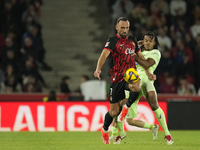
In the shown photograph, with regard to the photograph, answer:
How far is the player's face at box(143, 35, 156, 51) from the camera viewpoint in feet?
27.7

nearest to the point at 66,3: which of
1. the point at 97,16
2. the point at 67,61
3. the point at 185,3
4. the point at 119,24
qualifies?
the point at 97,16

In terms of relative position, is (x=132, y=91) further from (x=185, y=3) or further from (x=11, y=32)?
(x=185, y=3)

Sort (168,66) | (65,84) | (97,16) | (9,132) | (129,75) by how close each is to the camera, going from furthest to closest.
Answer: (97,16)
(168,66)
(65,84)
(9,132)
(129,75)

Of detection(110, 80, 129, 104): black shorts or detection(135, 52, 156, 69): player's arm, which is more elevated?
detection(135, 52, 156, 69): player's arm

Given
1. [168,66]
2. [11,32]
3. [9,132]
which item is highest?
[11,32]

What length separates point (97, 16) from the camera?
17.7 metres

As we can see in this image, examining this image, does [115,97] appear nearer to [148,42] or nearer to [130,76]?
[130,76]

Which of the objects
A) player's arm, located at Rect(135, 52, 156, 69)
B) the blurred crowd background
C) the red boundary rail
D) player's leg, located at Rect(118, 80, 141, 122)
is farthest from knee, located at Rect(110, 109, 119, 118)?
the blurred crowd background

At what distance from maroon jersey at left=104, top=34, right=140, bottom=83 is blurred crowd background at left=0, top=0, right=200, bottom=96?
6.05 metres

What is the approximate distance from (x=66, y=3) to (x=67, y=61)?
2.59 m

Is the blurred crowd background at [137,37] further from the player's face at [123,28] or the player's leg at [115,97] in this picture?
the player's face at [123,28]

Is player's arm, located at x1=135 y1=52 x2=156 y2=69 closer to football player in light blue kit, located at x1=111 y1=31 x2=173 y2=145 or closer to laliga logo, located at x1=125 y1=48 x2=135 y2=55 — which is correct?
football player in light blue kit, located at x1=111 y1=31 x2=173 y2=145

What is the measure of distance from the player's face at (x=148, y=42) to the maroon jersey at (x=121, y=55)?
2.54 ft

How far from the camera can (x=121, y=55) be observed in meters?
7.60
